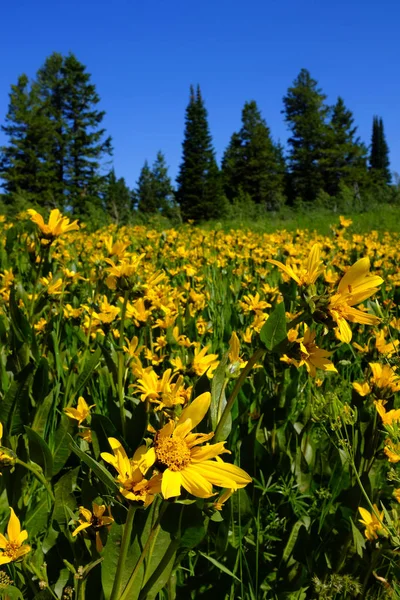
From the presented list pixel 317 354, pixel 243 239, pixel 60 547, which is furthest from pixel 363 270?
pixel 243 239

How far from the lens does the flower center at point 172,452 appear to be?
0.50m

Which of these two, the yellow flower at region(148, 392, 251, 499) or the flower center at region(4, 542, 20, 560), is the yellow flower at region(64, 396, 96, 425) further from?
the yellow flower at region(148, 392, 251, 499)

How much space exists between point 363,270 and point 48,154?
98.5 ft

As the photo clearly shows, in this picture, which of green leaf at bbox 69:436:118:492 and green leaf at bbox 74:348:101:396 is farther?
green leaf at bbox 74:348:101:396

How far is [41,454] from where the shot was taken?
922 millimetres

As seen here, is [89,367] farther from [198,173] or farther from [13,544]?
[198,173]

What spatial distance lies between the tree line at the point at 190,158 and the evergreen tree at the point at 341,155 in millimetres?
76

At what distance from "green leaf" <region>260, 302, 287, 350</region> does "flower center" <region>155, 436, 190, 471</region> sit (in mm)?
181

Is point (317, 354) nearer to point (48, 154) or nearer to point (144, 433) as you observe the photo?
point (144, 433)

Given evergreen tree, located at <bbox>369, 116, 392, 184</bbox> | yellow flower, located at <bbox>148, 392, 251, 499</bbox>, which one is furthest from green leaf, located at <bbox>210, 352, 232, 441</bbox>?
evergreen tree, located at <bbox>369, 116, 392, 184</bbox>

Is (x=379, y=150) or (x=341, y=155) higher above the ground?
(x=379, y=150)

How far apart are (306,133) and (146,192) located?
1418 cm

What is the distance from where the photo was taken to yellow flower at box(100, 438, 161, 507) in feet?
1.64

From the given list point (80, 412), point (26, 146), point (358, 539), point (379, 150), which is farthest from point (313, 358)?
point (379, 150)
